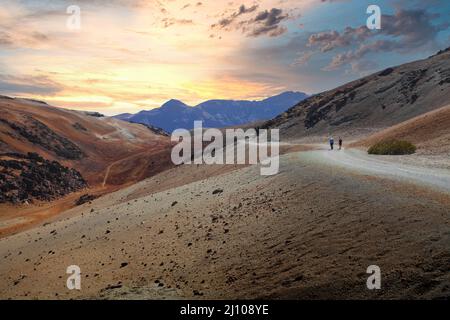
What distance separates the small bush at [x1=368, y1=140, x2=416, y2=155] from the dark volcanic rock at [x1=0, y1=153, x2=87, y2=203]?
53.1 metres

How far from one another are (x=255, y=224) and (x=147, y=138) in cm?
16238

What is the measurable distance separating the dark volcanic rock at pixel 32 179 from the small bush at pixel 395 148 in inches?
2090

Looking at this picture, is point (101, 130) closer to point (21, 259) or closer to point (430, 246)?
point (21, 259)

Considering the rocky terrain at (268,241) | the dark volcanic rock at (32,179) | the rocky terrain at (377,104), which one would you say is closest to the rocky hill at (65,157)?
the dark volcanic rock at (32,179)

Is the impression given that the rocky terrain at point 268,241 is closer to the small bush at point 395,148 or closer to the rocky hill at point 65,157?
the small bush at point 395,148

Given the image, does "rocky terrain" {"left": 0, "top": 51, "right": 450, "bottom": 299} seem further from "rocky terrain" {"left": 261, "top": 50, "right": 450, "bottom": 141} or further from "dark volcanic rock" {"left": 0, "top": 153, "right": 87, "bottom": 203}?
"rocky terrain" {"left": 261, "top": 50, "right": 450, "bottom": 141}

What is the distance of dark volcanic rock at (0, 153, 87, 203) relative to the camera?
63.1 meters

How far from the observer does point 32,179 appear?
227 feet

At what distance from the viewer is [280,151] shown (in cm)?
5053

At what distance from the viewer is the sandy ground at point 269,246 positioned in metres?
11.3

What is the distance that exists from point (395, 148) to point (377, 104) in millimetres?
57812

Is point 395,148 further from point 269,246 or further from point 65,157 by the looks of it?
point 65,157

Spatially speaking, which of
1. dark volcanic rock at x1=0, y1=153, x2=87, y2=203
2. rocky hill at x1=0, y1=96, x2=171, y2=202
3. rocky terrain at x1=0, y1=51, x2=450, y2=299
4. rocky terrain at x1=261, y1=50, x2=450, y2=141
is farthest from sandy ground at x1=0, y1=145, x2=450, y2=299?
rocky terrain at x1=261, y1=50, x2=450, y2=141
